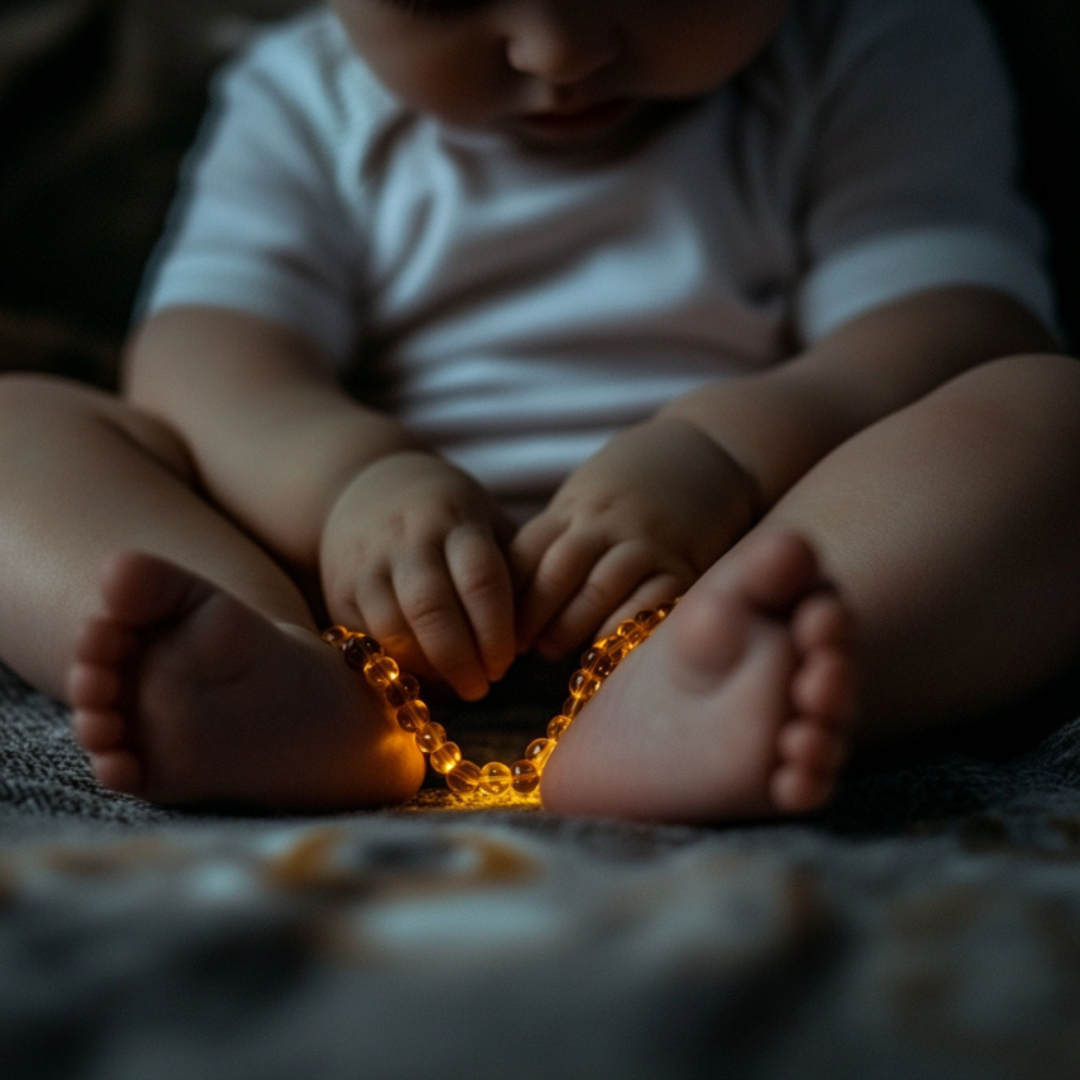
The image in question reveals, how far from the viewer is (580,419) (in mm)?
769

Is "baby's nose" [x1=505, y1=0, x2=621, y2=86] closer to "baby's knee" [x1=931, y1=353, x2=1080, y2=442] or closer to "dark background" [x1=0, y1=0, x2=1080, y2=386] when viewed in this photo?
"baby's knee" [x1=931, y1=353, x2=1080, y2=442]

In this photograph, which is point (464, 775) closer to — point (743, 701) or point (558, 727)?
point (558, 727)

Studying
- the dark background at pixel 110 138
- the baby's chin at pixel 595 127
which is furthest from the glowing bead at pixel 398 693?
the dark background at pixel 110 138

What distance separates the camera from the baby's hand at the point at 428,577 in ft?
A: 1.67

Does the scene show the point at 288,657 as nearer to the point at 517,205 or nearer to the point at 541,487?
the point at 541,487

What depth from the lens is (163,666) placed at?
0.41m

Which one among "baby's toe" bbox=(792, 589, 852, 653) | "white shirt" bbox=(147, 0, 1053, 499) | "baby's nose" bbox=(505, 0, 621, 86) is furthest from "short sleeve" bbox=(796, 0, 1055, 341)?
"baby's toe" bbox=(792, 589, 852, 653)

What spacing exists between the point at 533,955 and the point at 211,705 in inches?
7.3

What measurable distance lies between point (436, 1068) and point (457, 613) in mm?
266

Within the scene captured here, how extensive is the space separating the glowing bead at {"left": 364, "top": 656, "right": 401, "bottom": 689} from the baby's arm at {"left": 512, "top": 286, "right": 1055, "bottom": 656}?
6 cm

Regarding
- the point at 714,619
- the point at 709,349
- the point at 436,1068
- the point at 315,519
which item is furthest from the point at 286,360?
the point at 436,1068

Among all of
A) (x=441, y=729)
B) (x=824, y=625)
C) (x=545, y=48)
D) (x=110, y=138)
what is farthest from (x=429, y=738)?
(x=110, y=138)

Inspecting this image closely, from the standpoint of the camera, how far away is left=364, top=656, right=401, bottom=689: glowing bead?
1.66 ft

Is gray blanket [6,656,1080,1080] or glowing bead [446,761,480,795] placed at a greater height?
gray blanket [6,656,1080,1080]
